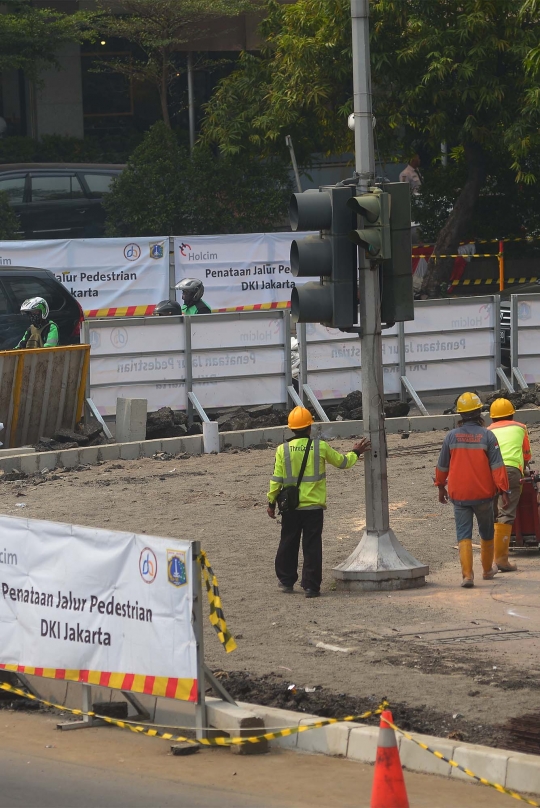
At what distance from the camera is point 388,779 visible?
5.72 meters

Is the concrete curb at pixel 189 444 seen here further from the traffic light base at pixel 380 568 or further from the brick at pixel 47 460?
the traffic light base at pixel 380 568

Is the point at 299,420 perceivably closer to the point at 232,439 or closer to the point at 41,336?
the point at 232,439

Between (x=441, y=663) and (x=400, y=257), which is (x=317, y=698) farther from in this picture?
(x=400, y=257)

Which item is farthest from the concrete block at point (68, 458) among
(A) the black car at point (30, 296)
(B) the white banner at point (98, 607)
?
(B) the white banner at point (98, 607)

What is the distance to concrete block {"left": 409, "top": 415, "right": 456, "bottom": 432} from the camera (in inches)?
707

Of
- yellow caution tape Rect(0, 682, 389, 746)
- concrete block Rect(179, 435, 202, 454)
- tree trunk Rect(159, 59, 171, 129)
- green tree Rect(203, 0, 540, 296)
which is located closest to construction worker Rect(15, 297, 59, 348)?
concrete block Rect(179, 435, 202, 454)

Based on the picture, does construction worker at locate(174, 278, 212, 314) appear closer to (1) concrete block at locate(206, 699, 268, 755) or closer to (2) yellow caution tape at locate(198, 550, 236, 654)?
(2) yellow caution tape at locate(198, 550, 236, 654)

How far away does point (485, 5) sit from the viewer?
25.7 metres

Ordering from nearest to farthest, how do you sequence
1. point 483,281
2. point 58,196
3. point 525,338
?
point 525,338 → point 58,196 → point 483,281

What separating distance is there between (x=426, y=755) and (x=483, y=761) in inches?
13.7

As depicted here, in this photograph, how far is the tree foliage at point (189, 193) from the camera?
27.8 m

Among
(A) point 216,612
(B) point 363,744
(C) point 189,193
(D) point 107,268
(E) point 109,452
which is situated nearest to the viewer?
(B) point 363,744

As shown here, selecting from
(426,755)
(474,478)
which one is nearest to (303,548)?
(474,478)

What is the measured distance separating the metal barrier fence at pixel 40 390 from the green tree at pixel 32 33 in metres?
14.9
